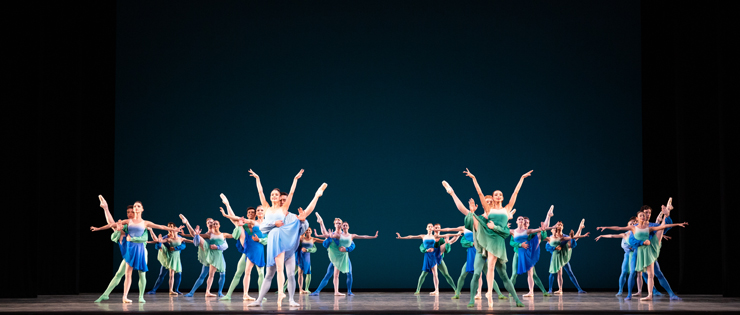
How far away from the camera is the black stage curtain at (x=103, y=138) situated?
33.4 feet

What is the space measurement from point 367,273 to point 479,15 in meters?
5.49

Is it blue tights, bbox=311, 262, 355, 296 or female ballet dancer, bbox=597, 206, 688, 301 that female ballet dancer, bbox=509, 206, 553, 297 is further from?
blue tights, bbox=311, 262, 355, 296

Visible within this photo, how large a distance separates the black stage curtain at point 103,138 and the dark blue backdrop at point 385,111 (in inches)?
14.4

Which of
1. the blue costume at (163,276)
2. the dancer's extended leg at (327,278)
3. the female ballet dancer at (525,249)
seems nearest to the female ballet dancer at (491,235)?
the female ballet dancer at (525,249)

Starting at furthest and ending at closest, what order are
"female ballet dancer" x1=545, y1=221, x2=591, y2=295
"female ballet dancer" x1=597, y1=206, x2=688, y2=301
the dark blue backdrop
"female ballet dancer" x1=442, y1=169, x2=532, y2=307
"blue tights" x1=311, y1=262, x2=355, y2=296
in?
the dark blue backdrop
"female ballet dancer" x1=545, y1=221, x2=591, y2=295
"blue tights" x1=311, y1=262, x2=355, y2=296
"female ballet dancer" x1=597, y1=206, x2=688, y2=301
"female ballet dancer" x1=442, y1=169, x2=532, y2=307

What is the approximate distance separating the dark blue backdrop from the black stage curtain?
367 millimetres

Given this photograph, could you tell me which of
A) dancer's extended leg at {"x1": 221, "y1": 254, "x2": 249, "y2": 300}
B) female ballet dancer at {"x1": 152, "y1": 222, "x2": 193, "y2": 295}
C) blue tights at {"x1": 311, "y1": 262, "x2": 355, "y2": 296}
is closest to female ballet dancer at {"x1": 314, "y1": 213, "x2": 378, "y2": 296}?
blue tights at {"x1": 311, "y1": 262, "x2": 355, "y2": 296}

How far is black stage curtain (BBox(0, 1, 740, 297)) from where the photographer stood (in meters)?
10.2

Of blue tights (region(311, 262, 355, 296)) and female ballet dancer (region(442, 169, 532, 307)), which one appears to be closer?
female ballet dancer (region(442, 169, 532, 307))

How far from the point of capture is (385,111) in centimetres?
1330

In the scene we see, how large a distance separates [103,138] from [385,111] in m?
5.39

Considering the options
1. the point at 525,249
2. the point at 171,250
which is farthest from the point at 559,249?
the point at 171,250

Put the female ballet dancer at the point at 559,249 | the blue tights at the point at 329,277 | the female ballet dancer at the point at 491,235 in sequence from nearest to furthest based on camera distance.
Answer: the female ballet dancer at the point at 491,235 → the blue tights at the point at 329,277 → the female ballet dancer at the point at 559,249

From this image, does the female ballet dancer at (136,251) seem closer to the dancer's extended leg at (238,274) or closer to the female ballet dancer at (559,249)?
the dancer's extended leg at (238,274)
